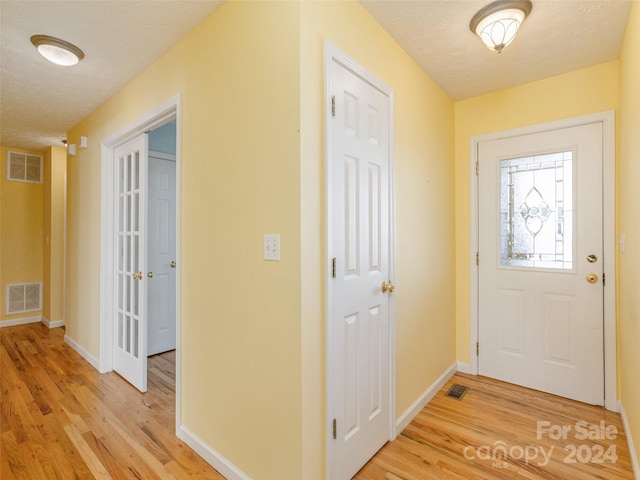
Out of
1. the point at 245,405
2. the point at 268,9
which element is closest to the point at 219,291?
the point at 245,405

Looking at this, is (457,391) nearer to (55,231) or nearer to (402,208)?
(402,208)

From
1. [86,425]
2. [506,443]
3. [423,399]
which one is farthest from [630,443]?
[86,425]

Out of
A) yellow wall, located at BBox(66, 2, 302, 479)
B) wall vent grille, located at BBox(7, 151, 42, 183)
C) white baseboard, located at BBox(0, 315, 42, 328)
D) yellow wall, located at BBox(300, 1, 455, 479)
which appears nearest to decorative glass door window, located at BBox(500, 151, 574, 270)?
yellow wall, located at BBox(300, 1, 455, 479)

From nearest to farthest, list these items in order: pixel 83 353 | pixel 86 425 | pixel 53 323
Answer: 1. pixel 86 425
2. pixel 83 353
3. pixel 53 323

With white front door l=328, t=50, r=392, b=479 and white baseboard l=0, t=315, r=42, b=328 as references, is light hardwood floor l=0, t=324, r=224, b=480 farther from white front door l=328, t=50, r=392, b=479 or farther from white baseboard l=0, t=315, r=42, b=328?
white baseboard l=0, t=315, r=42, b=328

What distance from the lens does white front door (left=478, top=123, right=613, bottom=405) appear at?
239cm

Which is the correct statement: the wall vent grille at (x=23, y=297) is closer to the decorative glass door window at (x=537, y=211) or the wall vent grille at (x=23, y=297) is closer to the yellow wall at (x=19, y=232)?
the yellow wall at (x=19, y=232)

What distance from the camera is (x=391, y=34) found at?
2.01 metres

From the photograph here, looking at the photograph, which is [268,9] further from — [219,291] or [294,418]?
[294,418]

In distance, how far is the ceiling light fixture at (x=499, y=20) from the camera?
68.2 inches

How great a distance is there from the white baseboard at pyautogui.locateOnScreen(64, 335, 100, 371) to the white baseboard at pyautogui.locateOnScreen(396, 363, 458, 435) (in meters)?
2.77

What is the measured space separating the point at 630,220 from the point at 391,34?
177cm

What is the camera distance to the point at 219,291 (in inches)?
68.8

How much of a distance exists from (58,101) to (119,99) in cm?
71
